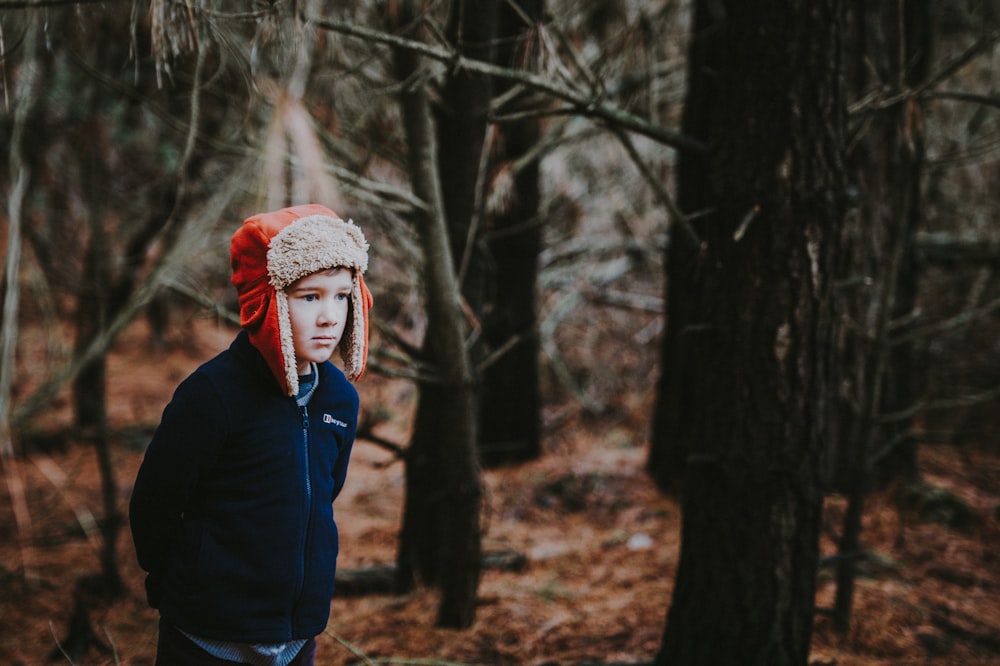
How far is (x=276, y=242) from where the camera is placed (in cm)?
168

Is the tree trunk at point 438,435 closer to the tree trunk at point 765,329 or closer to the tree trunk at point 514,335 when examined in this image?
the tree trunk at point 765,329

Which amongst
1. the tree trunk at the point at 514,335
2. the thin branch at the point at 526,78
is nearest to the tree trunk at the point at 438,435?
the thin branch at the point at 526,78

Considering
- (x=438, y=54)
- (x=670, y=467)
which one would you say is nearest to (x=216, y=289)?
(x=670, y=467)

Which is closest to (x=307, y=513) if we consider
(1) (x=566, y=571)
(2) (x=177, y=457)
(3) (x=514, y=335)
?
(2) (x=177, y=457)

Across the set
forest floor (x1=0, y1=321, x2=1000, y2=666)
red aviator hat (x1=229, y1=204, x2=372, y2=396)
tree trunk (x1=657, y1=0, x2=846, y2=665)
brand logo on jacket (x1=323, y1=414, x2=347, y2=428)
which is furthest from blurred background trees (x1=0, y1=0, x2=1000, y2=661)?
brand logo on jacket (x1=323, y1=414, x2=347, y2=428)

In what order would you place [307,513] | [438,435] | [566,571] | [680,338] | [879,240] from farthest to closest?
1. [680,338]
2. [879,240]
3. [566,571]
4. [438,435]
5. [307,513]

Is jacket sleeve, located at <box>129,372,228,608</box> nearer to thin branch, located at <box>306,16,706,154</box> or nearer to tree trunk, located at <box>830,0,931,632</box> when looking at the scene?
thin branch, located at <box>306,16,706,154</box>

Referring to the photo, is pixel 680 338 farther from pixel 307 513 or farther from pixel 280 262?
pixel 280 262

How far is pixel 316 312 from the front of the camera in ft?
5.68

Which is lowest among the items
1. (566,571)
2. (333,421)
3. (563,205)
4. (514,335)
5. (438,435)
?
(566,571)

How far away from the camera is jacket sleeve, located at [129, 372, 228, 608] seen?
5.39ft

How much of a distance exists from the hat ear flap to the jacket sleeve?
36cm

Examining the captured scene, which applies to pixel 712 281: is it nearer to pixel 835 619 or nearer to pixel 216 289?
pixel 835 619

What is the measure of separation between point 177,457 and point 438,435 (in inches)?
77.2
